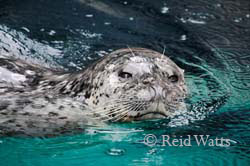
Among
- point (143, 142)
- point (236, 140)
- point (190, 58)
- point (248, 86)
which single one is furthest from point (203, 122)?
point (190, 58)

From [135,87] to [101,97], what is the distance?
13.7 inches

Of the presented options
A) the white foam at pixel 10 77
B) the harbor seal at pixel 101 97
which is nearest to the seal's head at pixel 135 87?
the harbor seal at pixel 101 97

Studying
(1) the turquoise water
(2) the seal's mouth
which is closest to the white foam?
(1) the turquoise water

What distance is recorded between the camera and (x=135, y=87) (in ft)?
15.0

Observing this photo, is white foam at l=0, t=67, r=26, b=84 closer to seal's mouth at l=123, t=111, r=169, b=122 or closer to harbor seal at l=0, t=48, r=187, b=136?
harbor seal at l=0, t=48, r=187, b=136

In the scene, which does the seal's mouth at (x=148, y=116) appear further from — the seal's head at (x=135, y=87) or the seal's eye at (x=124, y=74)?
the seal's eye at (x=124, y=74)

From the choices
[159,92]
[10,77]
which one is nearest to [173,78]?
[159,92]

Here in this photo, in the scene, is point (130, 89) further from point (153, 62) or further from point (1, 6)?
point (1, 6)

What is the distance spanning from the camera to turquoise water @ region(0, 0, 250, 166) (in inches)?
181

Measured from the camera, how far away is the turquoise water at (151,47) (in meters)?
4.60

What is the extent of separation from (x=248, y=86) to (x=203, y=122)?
1.13m

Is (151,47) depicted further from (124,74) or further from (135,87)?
(135,87)

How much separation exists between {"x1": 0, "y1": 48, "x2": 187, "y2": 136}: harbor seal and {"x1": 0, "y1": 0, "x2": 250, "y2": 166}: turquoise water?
0.13 metres

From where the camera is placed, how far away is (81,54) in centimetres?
651
